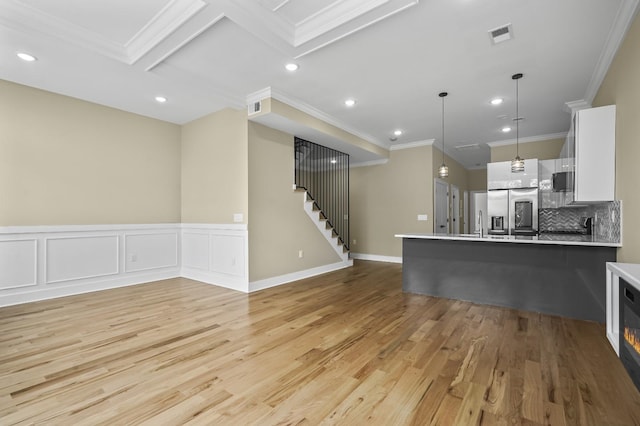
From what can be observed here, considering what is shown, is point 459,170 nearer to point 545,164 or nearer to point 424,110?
point 545,164

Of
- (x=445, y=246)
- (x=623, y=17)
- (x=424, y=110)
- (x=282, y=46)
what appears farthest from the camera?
(x=424, y=110)

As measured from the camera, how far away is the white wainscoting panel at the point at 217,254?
184 inches

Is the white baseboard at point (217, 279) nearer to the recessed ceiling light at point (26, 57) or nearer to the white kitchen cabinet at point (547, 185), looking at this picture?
the recessed ceiling light at point (26, 57)

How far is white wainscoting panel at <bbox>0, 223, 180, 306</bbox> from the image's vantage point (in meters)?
3.90

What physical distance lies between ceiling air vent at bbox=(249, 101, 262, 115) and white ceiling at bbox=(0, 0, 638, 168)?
0.63ft

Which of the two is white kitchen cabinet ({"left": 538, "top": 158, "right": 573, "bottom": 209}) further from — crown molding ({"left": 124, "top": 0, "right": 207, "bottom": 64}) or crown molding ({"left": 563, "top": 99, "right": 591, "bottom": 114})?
crown molding ({"left": 124, "top": 0, "right": 207, "bottom": 64})

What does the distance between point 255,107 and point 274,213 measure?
173 centimetres

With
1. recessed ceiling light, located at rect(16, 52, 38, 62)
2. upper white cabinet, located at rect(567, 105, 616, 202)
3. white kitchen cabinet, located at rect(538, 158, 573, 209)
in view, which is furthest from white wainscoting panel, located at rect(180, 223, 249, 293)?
white kitchen cabinet, located at rect(538, 158, 573, 209)

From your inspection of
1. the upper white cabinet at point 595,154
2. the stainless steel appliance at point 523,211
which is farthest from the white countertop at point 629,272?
the stainless steel appliance at point 523,211

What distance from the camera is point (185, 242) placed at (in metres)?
5.66

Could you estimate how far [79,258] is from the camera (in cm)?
445

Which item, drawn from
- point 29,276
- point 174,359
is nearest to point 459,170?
point 174,359

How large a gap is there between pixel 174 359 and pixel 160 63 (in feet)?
10.4

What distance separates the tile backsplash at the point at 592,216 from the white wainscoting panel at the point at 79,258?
21.2 feet
